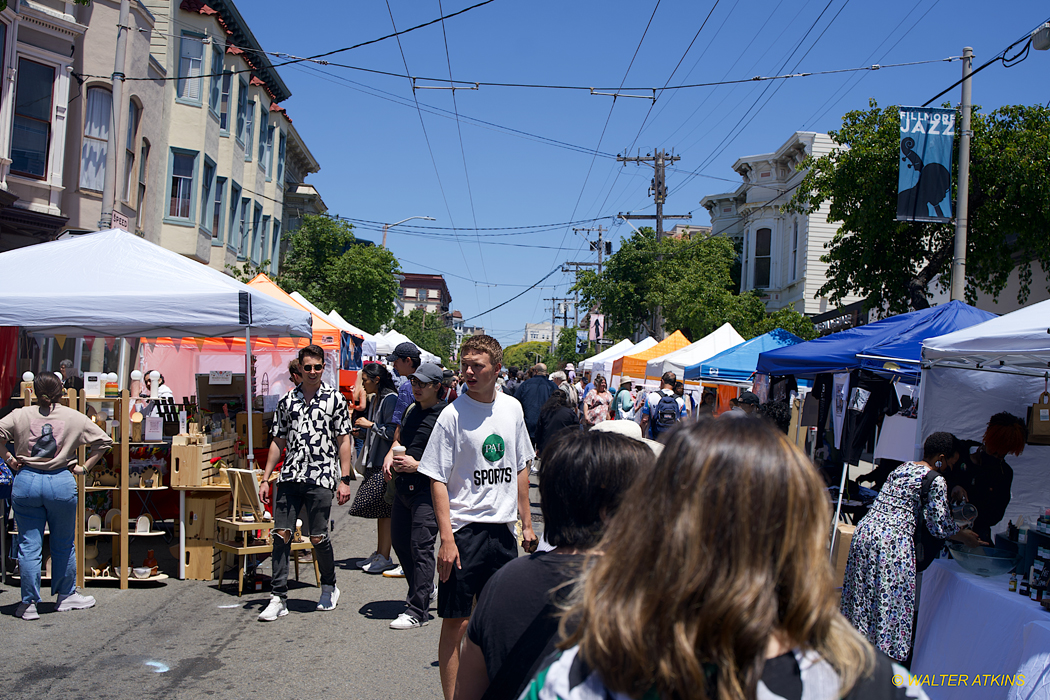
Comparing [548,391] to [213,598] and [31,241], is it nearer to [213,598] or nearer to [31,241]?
[213,598]

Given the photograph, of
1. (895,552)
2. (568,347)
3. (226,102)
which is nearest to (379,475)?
(895,552)

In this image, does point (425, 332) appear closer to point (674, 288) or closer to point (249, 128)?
point (674, 288)

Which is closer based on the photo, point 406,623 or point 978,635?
point 978,635

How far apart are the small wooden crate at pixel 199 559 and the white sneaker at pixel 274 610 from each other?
57.6 inches

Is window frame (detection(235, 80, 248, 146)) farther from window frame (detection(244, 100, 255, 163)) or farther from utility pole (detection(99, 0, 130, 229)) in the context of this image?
utility pole (detection(99, 0, 130, 229))

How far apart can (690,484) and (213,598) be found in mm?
6536

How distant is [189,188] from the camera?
2202 centimetres

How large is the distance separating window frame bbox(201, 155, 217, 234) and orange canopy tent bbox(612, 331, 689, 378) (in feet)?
40.2

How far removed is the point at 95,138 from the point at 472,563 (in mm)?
16165

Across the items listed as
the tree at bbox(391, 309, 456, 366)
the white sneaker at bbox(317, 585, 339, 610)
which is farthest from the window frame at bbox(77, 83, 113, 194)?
the tree at bbox(391, 309, 456, 366)

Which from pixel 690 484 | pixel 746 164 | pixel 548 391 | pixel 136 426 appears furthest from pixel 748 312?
pixel 690 484

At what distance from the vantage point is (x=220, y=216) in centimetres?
2484

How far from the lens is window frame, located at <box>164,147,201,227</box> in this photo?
69.9 ft

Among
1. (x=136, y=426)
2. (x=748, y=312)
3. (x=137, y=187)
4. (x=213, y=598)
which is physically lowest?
(x=213, y=598)
